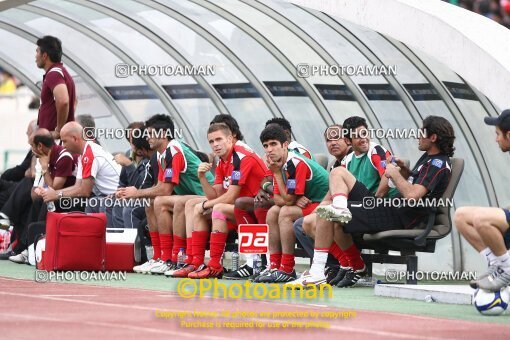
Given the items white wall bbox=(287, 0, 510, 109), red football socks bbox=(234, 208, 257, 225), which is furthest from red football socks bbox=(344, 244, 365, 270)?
white wall bbox=(287, 0, 510, 109)

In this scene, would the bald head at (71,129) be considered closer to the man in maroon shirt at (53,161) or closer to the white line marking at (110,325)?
the man in maroon shirt at (53,161)

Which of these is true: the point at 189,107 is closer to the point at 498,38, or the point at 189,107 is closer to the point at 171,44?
the point at 171,44

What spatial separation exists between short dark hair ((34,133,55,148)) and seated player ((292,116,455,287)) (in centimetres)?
413

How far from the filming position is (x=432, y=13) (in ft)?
38.9

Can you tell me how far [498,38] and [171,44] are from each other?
6783 mm

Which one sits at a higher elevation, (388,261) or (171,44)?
(171,44)

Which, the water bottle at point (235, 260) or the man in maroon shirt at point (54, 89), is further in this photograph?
the man in maroon shirt at point (54, 89)

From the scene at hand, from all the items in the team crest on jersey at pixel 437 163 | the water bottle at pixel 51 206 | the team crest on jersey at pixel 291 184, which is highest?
the team crest on jersey at pixel 437 163

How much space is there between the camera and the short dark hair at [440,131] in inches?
451

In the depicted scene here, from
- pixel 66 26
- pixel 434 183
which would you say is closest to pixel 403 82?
pixel 434 183

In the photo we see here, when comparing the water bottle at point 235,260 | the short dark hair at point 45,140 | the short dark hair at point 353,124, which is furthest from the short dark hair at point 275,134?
the short dark hair at point 45,140

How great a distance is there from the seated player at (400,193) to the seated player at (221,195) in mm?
1363

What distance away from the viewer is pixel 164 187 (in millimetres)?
13594

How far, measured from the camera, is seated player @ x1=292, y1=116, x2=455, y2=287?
37.2 ft
